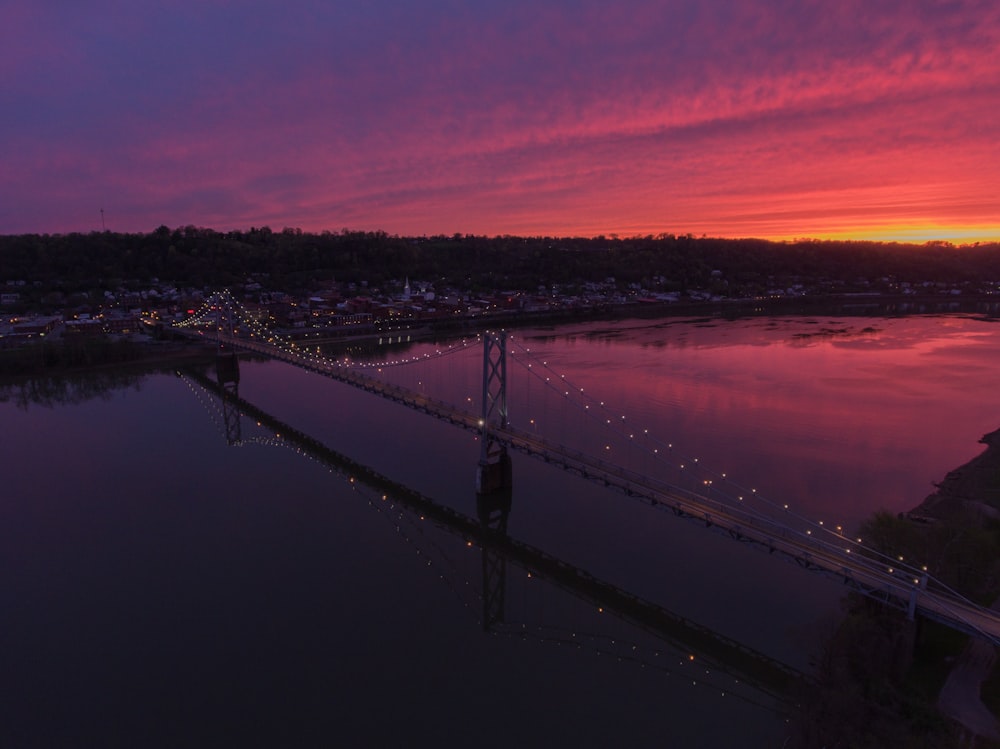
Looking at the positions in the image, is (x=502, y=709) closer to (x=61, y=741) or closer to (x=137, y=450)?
(x=61, y=741)

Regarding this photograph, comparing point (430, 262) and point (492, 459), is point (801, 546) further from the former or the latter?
point (430, 262)

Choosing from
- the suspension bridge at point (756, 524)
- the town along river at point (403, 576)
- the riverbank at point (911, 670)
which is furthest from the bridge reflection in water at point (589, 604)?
the suspension bridge at point (756, 524)

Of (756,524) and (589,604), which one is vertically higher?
(756,524)

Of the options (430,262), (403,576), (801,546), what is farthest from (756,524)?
(430,262)

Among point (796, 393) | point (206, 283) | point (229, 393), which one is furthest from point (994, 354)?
point (206, 283)

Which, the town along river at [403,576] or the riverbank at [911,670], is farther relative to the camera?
the town along river at [403,576]

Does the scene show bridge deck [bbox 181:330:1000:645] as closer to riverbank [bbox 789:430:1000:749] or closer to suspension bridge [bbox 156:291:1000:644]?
suspension bridge [bbox 156:291:1000:644]

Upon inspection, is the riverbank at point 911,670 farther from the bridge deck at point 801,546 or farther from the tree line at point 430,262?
the tree line at point 430,262
